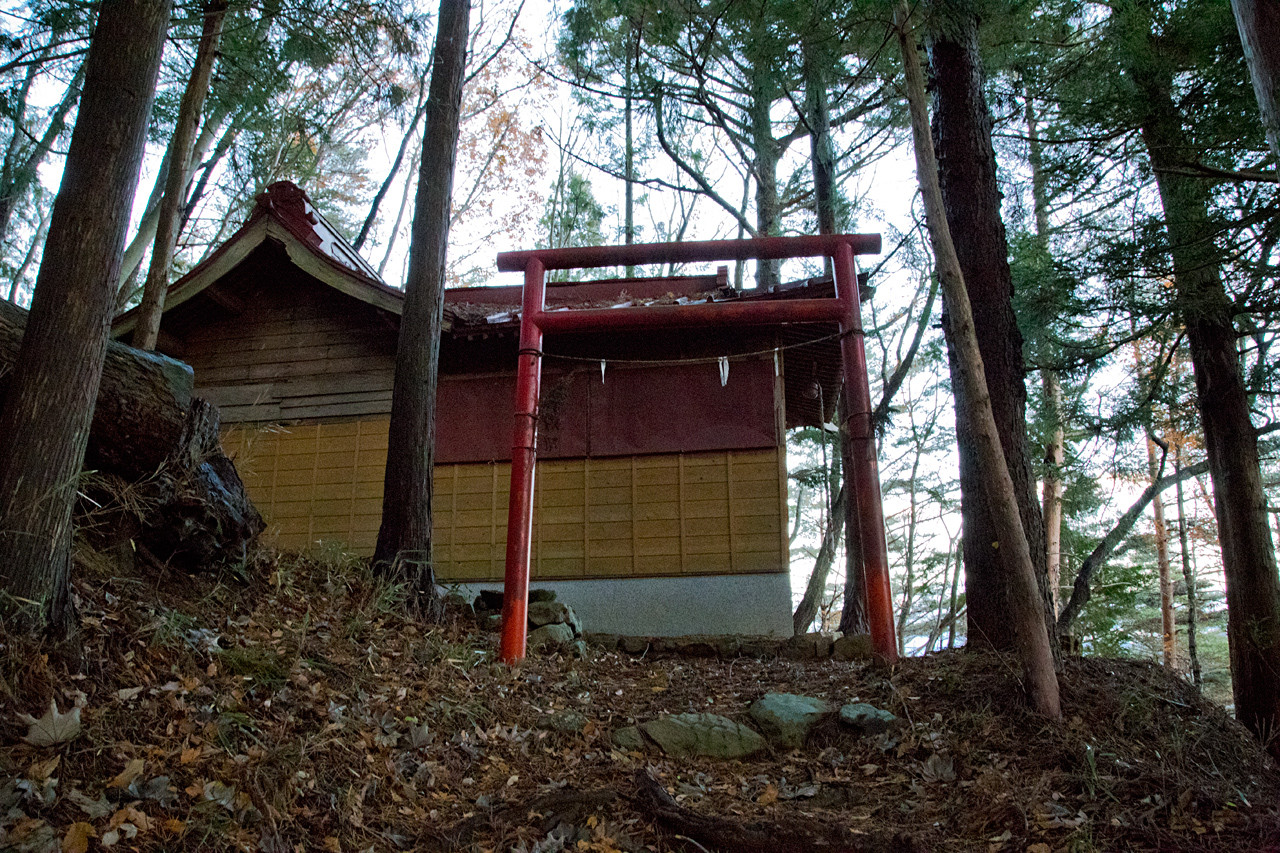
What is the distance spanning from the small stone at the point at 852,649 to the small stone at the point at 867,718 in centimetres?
226

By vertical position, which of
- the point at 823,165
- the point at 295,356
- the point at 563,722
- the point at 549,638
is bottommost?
the point at 563,722

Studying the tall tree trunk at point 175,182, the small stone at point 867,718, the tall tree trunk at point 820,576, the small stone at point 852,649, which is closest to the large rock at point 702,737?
the small stone at point 867,718

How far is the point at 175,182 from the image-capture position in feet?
23.8

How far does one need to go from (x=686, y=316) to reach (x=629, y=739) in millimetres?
3743

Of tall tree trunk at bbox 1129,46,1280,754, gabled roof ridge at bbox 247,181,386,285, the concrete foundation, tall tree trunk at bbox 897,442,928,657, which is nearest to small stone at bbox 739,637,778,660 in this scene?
the concrete foundation

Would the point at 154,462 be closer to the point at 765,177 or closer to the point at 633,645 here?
the point at 633,645

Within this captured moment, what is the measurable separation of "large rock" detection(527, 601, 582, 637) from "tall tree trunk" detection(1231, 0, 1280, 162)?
5758mm

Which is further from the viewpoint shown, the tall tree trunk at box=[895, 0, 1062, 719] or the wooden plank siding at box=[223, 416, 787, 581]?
the wooden plank siding at box=[223, 416, 787, 581]

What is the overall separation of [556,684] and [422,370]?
278 centimetres

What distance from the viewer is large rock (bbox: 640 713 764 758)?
4.55 m

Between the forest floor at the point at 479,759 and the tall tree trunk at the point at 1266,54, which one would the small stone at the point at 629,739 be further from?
the tall tree trunk at the point at 1266,54

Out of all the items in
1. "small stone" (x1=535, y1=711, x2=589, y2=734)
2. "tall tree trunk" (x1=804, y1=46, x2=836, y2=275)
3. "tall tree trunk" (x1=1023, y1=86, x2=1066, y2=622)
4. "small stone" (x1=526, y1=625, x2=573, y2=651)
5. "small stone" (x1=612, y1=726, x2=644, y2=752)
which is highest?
"tall tree trunk" (x1=804, y1=46, x2=836, y2=275)

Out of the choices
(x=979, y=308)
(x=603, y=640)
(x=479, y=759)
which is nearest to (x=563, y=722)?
(x=479, y=759)

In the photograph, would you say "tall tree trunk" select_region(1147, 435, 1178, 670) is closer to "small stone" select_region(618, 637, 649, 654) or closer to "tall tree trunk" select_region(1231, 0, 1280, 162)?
"small stone" select_region(618, 637, 649, 654)
